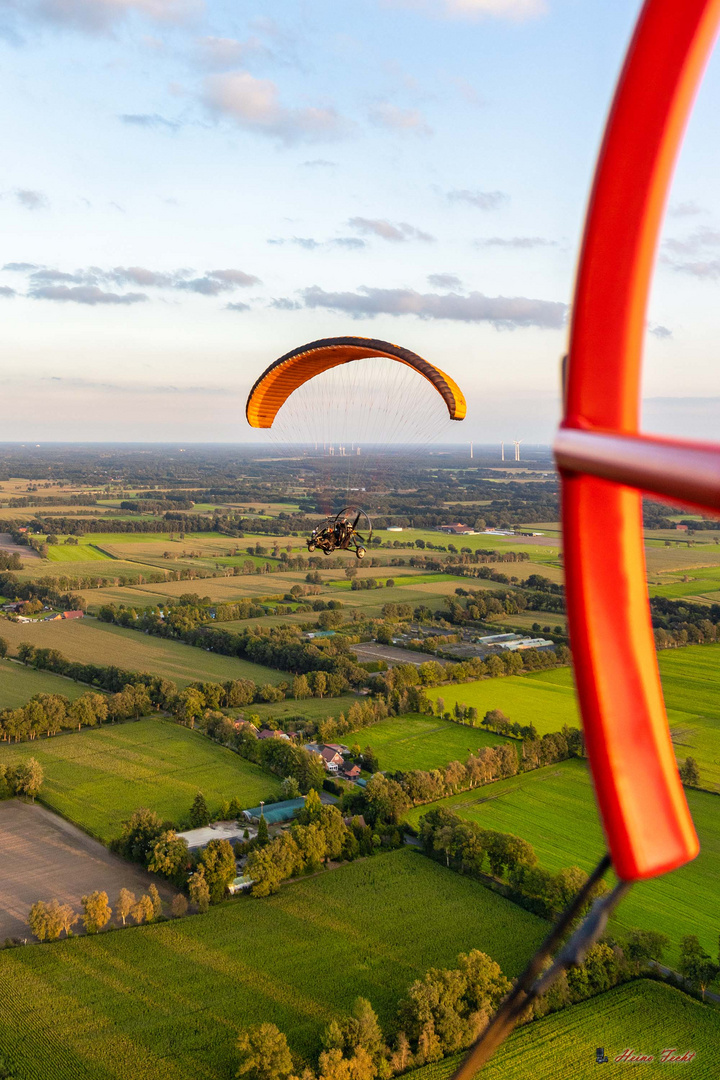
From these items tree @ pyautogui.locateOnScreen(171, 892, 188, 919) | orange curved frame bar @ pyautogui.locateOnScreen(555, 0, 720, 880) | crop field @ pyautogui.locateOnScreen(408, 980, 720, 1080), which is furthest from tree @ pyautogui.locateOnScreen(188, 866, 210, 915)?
orange curved frame bar @ pyautogui.locateOnScreen(555, 0, 720, 880)

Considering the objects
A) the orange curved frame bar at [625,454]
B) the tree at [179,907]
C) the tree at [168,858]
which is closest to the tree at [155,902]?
the tree at [179,907]

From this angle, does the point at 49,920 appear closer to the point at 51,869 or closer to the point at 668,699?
the point at 51,869

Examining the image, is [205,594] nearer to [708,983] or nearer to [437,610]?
[437,610]

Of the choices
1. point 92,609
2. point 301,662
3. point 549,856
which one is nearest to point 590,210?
point 549,856

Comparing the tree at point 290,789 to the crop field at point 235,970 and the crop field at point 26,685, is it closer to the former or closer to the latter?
the crop field at point 235,970

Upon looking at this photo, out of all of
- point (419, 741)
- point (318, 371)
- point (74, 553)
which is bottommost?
point (419, 741)

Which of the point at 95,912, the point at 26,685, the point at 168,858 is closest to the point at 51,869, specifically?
the point at 168,858

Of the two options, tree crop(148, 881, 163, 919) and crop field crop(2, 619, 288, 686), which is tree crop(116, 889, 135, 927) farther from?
crop field crop(2, 619, 288, 686)
